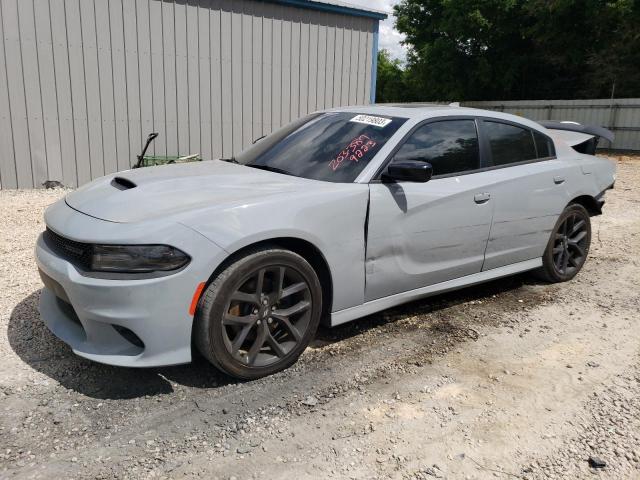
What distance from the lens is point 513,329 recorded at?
406cm

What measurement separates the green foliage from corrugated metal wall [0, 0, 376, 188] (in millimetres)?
16832

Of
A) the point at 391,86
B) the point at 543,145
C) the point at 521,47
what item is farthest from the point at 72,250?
the point at 391,86

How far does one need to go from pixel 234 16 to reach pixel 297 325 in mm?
7737

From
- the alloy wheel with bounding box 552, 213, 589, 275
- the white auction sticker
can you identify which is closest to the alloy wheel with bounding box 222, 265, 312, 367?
the white auction sticker

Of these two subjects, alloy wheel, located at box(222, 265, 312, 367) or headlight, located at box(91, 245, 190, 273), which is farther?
alloy wheel, located at box(222, 265, 312, 367)

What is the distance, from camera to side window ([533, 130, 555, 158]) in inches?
188

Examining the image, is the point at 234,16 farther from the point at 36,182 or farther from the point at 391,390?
the point at 391,390

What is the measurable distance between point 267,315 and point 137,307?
0.75 m

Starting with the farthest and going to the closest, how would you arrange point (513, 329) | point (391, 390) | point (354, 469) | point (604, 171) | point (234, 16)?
1. point (234, 16)
2. point (604, 171)
3. point (513, 329)
4. point (391, 390)
5. point (354, 469)

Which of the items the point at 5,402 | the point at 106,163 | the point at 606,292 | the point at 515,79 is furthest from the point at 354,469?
the point at 515,79

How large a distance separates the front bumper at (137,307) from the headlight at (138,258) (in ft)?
0.17

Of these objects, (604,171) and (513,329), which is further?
(604,171)

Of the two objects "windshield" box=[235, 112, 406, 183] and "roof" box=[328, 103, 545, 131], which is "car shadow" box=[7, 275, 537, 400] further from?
"roof" box=[328, 103, 545, 131]

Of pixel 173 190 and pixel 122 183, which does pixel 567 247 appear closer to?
pixel 173 190
